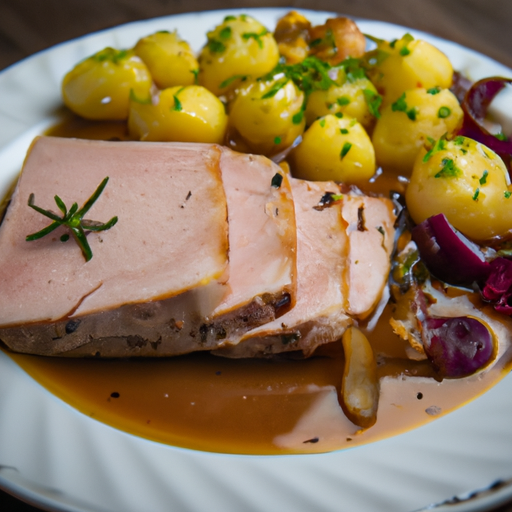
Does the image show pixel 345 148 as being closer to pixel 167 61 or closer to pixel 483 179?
pixel 483 179

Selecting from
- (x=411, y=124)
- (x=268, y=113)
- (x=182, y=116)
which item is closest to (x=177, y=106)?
(x=182, y=116)

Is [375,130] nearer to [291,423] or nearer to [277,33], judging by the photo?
[277,33]

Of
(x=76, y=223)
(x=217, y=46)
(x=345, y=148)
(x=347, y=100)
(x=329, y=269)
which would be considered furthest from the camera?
(x=217, y=46)

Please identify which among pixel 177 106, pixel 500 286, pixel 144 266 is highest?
pixel 177 106

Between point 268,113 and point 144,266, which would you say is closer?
point 144,266

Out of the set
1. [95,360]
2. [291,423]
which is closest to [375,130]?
[291,423]

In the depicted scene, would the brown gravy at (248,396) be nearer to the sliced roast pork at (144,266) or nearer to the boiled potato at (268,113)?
the sliced roast pork at (144,266)

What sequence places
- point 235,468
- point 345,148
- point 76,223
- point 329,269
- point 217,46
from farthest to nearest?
point 217,46 < point 345,148 < point 329,269 < point 76,223 < point 235,468
